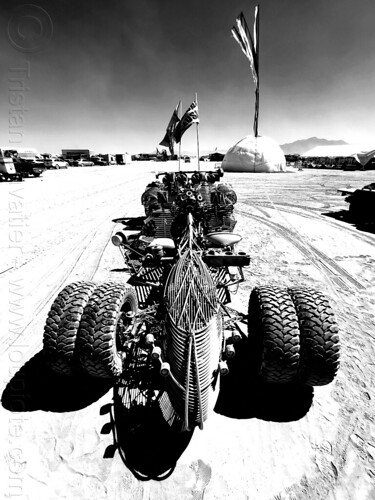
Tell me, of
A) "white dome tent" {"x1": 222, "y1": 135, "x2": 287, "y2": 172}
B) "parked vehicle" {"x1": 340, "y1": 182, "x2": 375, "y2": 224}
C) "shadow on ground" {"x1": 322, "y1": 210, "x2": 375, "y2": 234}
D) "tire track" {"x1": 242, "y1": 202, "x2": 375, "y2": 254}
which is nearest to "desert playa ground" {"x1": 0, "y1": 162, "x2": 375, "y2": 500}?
"tire track" {"x1": 242, "y1": 202, "x2": 375, "y2": 254}

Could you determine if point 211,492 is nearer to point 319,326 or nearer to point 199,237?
point 319,326

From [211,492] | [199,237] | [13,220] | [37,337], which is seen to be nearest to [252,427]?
[211,492]

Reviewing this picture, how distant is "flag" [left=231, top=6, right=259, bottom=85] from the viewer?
1039 inches

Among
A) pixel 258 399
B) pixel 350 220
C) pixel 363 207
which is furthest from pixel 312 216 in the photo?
pixel 258 399

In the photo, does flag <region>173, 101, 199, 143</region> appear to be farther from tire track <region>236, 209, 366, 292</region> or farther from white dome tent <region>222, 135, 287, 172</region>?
white dome tent <region>222, 135, 287, 172</region>

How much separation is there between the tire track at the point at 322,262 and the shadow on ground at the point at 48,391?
5.26 metres

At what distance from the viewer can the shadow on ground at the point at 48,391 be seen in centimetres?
311

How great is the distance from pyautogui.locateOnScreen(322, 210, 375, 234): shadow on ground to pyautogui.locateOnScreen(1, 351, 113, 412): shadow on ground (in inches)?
414

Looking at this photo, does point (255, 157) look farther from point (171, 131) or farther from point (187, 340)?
point (187, 340)

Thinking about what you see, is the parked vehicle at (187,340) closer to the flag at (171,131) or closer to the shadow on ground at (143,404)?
the shadow on ground at (143,404)

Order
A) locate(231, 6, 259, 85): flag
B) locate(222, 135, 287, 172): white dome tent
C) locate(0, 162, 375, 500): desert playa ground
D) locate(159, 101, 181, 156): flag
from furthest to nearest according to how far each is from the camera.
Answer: locate(222, 135, 287, 172): white dome tent < locate(231, 6, 259, 85): flag < locate(159, 101, 181, 156): flag < locate(0, 162, 375, 500): desert playa ground

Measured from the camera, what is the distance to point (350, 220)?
1146 centimetres

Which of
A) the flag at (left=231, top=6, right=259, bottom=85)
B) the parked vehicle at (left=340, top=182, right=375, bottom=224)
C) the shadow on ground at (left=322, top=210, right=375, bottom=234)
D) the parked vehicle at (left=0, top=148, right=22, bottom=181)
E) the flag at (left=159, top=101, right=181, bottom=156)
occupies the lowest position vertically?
the shadow on ground at (left=322, top=210, right=375, bottom=234)

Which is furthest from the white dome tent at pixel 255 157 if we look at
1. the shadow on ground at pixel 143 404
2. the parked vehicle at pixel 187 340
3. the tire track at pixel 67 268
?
the shadow on ground at pixel 143 404
